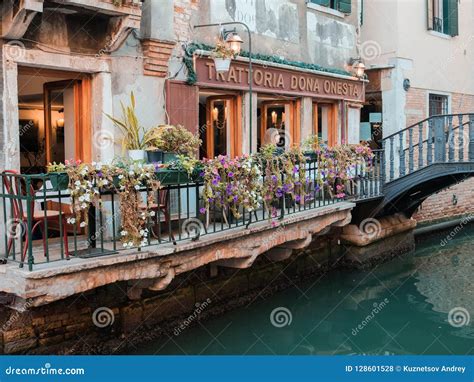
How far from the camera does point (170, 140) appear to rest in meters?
7.39

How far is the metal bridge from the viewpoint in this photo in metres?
10.5

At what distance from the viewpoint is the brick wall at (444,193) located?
48.3 feet

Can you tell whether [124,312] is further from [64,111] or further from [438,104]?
[438,104]

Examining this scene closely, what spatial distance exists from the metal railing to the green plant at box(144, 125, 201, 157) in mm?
448

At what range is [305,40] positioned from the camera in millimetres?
11406

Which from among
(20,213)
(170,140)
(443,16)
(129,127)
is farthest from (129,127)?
(443,16)

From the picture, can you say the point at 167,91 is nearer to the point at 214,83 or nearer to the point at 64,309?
the point at 214,83

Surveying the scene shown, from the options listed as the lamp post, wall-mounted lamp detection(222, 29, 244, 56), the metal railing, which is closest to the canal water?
the metal railing

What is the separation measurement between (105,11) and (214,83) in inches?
105

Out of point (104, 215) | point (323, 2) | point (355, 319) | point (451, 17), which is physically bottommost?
point (355, 319)

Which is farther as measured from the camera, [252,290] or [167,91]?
[252,290]

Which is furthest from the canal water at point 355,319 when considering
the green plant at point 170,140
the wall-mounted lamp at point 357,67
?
the wall-mounted lamp at point 357,67

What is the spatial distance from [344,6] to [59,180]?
337 inches
